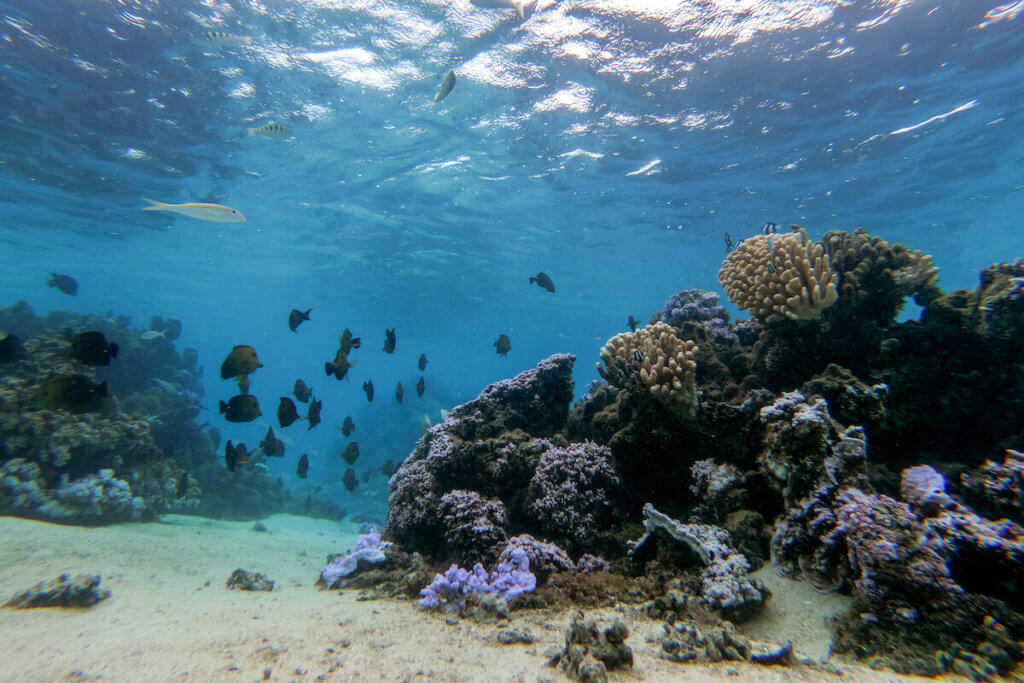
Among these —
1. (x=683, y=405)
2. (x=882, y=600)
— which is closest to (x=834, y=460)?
(x=882, y=600)

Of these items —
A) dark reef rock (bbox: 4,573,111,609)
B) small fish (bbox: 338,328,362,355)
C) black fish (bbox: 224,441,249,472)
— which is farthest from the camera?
small fish (bbox: 338,328,362,355)

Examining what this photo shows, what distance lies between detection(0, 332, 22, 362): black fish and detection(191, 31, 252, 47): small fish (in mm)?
10601

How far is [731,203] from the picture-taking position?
68.9ft

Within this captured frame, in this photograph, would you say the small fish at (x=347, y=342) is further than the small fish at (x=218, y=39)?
No

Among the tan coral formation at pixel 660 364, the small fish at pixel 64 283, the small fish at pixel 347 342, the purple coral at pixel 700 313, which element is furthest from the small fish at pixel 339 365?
the small fish at pixel 64 283

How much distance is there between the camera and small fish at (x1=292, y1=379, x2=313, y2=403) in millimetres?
7216

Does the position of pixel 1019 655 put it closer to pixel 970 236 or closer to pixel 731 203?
pixel 731 203

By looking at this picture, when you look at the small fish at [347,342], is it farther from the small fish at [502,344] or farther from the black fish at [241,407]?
the small fish at [502,344]

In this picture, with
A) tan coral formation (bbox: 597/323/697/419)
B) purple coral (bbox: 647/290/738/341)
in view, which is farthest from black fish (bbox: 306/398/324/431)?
purple coral (bbox: 647/290/738/341)

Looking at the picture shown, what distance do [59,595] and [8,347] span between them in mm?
3471

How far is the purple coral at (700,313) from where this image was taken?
21.6ft

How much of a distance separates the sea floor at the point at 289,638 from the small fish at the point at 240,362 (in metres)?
2.62

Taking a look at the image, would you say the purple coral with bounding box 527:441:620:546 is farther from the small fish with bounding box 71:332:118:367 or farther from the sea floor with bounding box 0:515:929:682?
the small fish with bounding box 71:332:118:367

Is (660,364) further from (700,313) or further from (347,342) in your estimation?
(347,342)
